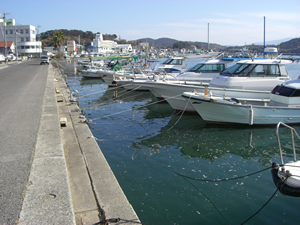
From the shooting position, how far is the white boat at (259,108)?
1141 cm

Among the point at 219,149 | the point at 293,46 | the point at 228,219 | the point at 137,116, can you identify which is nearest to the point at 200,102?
the point at 219,149

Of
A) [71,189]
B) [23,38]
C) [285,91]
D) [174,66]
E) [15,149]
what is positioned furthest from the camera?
[23,38]

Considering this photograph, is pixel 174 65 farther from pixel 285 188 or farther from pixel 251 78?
pixel 285 188

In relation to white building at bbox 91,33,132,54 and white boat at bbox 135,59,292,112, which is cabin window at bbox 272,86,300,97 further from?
white building at bbox 91,33,132,54

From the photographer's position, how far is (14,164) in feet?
17.8

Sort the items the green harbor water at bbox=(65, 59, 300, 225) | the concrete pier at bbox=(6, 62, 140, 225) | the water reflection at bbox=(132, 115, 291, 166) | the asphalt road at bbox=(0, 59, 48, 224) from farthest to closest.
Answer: the water reflection at bbox=(132, 115, 291, 166) → the green harbor water at bbox=(65, 59, 300, 225) → the asphalt road at bbox=(0, 59, 48, 224) → the concrete pier at bbox=(6, 62, 140, 225)

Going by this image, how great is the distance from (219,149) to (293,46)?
24605 mm

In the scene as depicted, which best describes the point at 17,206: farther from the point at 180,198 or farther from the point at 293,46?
the point at 293,46

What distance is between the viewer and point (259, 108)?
37.8ft

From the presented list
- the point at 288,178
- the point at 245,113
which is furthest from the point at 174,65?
the point at 288,178

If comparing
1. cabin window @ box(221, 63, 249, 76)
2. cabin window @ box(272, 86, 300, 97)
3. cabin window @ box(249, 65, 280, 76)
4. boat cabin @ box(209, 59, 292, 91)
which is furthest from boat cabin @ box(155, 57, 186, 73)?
cabin window @ box(272, 86, 300, 97)

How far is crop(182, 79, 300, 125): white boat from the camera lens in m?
11.4

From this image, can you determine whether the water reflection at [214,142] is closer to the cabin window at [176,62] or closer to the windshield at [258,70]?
the windshield at [258,70]

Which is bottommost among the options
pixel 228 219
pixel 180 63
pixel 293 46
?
pixel 228 219
